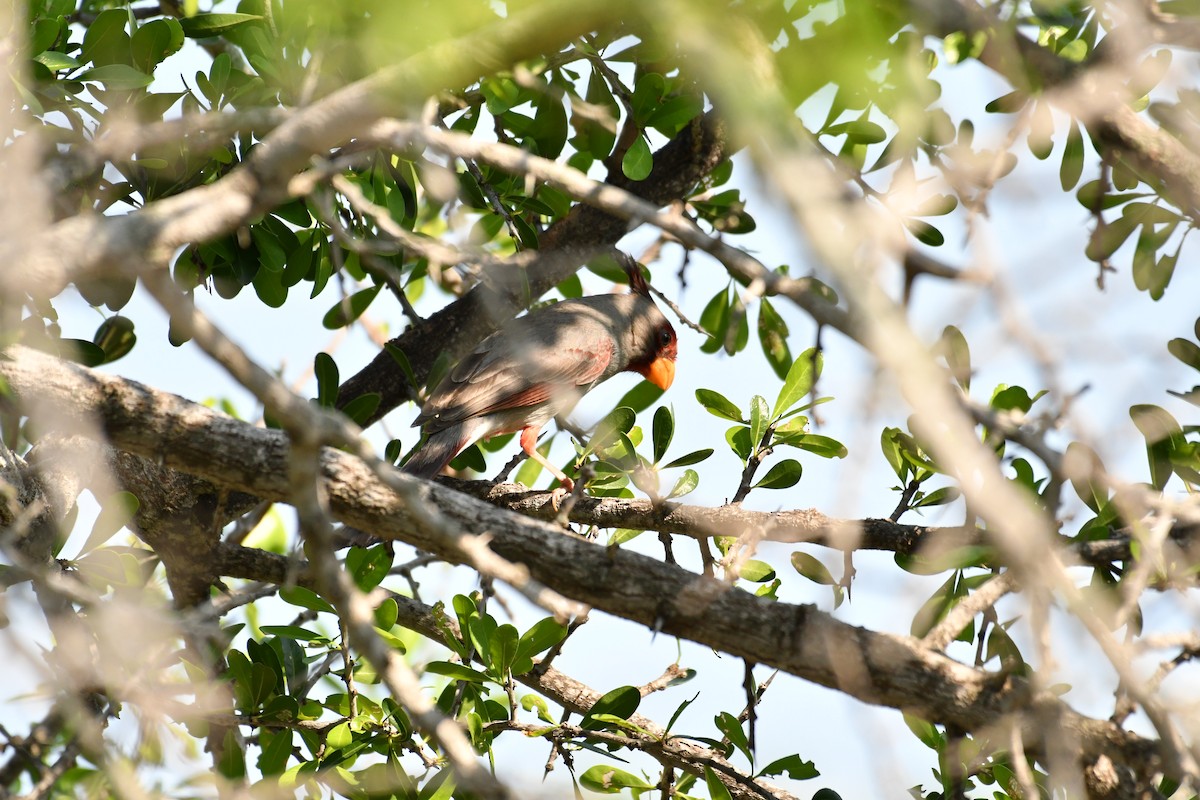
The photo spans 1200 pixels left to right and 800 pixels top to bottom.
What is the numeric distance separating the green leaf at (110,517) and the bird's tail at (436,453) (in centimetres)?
166

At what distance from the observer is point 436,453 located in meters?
5.28

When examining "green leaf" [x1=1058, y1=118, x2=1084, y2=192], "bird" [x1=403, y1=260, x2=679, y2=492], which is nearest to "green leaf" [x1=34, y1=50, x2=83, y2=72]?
"bird" [x1=403, y1=260, x2=679, y2=492]

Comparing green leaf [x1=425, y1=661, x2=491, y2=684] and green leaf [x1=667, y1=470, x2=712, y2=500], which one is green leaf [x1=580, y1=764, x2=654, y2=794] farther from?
green leaf [x1=667, y1=470, x2=712, y2=500]

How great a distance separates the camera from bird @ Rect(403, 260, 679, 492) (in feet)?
17.7

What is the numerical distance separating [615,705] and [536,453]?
6.33 feet

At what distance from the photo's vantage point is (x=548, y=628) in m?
3.44

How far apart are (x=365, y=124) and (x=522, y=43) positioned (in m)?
0.40

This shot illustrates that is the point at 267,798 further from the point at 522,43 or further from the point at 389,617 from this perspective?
the point at 522,43

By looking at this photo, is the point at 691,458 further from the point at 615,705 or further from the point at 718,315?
the point at 718,315

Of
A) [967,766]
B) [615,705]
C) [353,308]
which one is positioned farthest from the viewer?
[353,308]

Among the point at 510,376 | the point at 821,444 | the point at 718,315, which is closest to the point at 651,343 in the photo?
the point at 510,376

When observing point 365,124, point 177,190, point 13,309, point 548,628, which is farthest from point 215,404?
point 365,124

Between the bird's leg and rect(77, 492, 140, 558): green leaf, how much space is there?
1.83 m

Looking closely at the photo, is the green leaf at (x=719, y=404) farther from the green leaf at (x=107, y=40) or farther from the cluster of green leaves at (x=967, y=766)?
the green leaf at (x=107, y=40)
